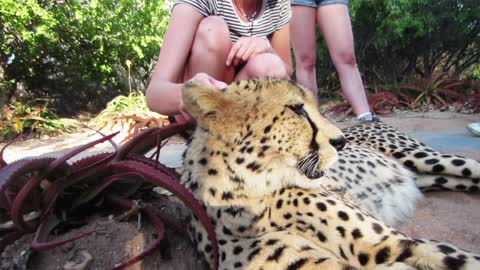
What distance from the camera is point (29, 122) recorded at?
6480 mm

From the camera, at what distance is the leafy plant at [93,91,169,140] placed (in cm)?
571

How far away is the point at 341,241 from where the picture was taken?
→ 1.09 m

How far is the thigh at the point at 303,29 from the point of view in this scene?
282 centimetres

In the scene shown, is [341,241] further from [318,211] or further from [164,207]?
[164,207]

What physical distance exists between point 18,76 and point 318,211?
9.08 metres

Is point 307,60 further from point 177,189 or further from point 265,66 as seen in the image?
point 177,189

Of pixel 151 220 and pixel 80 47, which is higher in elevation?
pixel 80 47

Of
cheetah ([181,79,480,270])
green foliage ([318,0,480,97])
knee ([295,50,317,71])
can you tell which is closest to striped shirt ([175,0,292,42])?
cheetah ([181,79,480,270])

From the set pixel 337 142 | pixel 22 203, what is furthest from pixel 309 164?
pixel 22 203

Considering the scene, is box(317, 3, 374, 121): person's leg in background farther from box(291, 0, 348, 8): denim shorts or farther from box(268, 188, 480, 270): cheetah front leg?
box(268, 188, 480, 270): cheetah front leg

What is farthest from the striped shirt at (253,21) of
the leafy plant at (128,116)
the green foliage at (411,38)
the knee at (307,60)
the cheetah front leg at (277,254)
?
the green foliage at (411,38)

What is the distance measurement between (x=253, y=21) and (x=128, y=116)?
14.8 feet

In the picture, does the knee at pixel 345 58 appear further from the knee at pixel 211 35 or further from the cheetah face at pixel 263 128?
the cheetah face at pixel 263 128

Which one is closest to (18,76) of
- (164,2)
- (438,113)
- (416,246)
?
(164,2)
